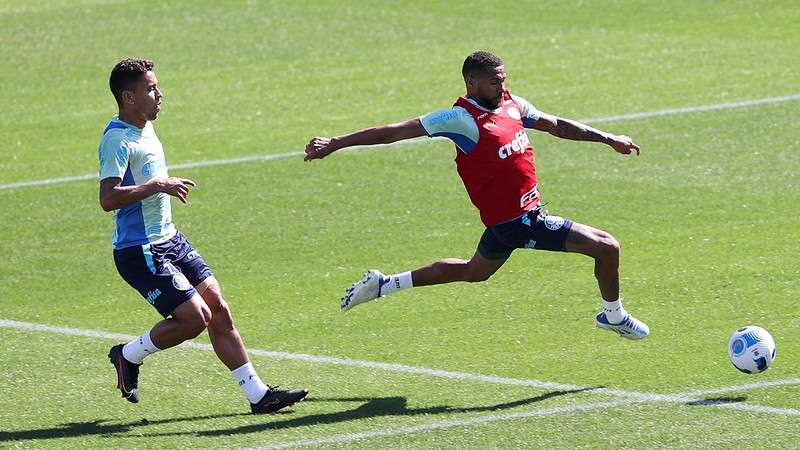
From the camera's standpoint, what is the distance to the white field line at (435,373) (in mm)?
9859

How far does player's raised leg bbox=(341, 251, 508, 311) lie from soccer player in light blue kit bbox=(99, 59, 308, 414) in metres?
1.39

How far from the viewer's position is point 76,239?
49.1ft

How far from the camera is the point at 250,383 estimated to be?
9.94m

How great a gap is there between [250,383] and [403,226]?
16.8ft

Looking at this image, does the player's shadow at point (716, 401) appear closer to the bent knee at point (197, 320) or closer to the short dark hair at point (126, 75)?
the bent knee at point (197, 320)

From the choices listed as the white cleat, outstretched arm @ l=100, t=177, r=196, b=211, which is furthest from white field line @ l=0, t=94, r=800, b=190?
outstretched arm @ l=100, t=177, r=196, b=211

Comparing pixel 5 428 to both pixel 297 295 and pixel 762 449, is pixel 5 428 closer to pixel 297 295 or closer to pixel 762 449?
pixel 297 295

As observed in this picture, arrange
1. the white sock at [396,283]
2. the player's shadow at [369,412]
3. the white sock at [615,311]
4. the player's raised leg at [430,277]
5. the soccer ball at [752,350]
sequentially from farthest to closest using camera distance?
the white sock at [396,283] → the player's raised leg at [430,277] → the white sock at [615,311] → the soccer ball at [752,350] → the player's shadow at [369,412]

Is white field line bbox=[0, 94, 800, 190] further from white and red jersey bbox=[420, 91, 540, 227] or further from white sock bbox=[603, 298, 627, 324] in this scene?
white sock bbox=[603, 298, 627, 324]

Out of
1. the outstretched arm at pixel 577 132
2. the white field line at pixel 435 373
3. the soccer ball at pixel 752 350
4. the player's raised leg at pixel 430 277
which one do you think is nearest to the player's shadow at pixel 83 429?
the white field line at pixel 435 373

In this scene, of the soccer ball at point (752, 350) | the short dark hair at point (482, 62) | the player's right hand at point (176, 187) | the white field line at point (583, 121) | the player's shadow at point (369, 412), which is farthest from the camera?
the white field line at point (583, 121)

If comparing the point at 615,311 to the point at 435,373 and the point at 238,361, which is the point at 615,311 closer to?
the point at 435,373

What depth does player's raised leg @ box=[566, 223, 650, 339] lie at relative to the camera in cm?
1055

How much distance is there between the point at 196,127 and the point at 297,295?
699cm
